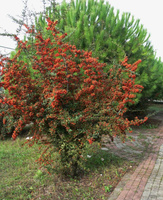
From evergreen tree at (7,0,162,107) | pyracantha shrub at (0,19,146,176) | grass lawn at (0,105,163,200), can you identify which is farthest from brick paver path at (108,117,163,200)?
evergreen tree at (7,0,162,107)

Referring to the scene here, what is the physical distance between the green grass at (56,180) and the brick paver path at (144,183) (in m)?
0.17

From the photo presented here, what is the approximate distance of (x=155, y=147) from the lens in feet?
18.7

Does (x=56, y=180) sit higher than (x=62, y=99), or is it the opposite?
(x=62, y=99)

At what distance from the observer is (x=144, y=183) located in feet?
11.6

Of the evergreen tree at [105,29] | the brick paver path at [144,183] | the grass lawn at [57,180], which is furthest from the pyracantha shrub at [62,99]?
the evergreen tree at [105,29]

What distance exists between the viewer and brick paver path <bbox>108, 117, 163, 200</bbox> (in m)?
3.15

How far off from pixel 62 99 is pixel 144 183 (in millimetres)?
1919

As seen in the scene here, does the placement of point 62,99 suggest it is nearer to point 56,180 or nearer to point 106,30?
point 56,180

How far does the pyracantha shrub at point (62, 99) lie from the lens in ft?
10.8

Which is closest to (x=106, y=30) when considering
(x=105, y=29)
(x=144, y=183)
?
(x=105, y=29)

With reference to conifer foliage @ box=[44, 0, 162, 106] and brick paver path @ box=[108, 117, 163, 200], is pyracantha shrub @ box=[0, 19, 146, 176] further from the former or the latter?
conifer foliage @ box=[44, 0, 162, 106]

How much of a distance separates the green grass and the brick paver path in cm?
17

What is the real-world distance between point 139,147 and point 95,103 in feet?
8.76

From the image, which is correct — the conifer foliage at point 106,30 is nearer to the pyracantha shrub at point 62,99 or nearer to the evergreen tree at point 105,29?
the evergreen tree at point 105,29
